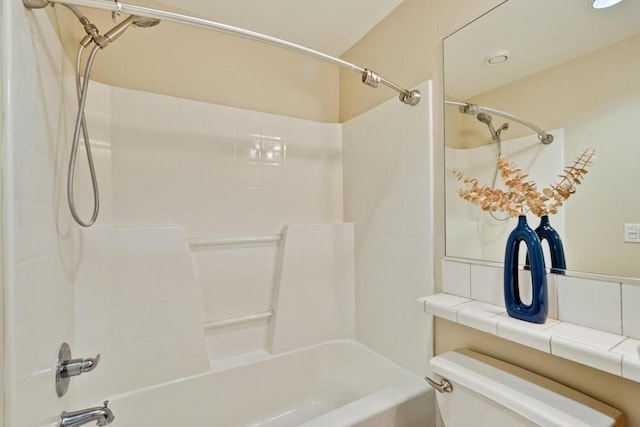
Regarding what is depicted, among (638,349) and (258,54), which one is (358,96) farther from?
(638,349)

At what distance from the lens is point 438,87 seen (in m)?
1.36

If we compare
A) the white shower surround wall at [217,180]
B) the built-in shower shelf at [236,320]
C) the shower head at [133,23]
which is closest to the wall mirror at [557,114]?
the white shower surround wall at [217,180]

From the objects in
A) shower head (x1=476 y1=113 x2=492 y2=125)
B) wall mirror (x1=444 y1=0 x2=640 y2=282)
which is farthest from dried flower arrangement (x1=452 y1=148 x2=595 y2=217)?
shower head (x1=476 y1=113 x2=492 y2=125)

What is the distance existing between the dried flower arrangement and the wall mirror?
0.08 ft

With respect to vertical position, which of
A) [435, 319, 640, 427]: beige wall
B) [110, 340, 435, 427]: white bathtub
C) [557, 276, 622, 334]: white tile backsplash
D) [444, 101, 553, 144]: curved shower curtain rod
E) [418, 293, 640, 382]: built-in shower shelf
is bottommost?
[110, 340, 435, 427]: white bathtub

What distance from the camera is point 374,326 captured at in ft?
5.68

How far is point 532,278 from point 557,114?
1.81 ft

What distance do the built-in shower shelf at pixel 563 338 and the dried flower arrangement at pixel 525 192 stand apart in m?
0.35

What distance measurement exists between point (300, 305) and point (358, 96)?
134 cm

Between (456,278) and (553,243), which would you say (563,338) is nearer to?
(553,243)

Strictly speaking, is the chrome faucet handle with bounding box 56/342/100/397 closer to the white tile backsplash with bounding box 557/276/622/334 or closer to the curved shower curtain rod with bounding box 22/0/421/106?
the curved shower curtain rod with bounding box 22/0/421/106

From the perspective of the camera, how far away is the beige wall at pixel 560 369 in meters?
0.82

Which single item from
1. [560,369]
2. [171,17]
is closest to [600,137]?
[560,369]

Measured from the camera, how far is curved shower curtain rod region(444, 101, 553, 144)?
1.03m
